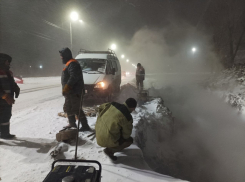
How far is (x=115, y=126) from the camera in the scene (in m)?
2.68

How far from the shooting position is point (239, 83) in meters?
10.5

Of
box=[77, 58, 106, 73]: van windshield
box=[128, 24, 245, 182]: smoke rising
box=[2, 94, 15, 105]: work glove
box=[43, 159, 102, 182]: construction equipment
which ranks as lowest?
box=[128, 24, 245, 182]: smoke rising

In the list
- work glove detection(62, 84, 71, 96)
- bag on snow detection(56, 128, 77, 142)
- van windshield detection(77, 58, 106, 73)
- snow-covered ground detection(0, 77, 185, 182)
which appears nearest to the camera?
snow-covered ground detection(0, 77, 185, 182)

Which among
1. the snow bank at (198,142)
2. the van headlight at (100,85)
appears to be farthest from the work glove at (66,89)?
the van headlight at (100,85)

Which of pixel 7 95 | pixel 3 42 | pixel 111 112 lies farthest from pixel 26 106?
pixel 3 42

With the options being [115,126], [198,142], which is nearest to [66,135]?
[115,126]

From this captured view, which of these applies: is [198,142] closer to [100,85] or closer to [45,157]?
[100,85]

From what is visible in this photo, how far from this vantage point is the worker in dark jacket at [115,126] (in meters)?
2.69

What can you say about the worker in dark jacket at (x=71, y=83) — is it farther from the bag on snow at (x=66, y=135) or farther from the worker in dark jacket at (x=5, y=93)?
the worker in dark jacket at (x=5, y=93)

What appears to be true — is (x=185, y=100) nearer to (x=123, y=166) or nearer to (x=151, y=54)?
(x=123, y=166)

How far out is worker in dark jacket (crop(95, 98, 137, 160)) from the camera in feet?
8.83

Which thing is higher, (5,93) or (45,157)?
(5,93)

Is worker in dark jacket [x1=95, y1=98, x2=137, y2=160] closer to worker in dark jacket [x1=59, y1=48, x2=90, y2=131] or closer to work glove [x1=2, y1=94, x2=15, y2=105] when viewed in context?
worker in dark jacket [x1=59, y1=48, x2=90, y2=131]

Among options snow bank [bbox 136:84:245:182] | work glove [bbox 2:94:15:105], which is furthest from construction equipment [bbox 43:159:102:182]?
snow bank [bbox 136:84:245:182]
